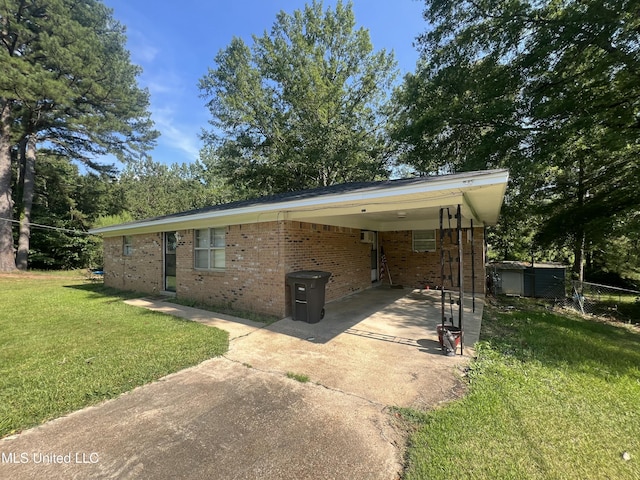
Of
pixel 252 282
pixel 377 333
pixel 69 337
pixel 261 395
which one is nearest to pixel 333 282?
pixel 252 282

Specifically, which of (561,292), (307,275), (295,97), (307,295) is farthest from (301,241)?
(295,97)

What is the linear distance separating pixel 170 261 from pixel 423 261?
8830mm

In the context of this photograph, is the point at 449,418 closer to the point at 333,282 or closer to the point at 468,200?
the point at 468,200

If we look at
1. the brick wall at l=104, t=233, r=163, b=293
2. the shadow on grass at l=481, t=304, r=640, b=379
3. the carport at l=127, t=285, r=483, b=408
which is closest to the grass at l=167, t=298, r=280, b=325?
the carport at l=127, t=285, r=483, b=408

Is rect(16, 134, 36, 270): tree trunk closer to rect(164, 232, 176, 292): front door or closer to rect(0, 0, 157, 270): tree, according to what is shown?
rect(0, 0, 157, 270): tree

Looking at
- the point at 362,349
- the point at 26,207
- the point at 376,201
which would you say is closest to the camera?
the point at 362,349

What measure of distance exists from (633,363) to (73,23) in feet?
81.4

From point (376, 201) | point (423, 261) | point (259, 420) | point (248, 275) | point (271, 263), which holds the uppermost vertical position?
point (376, 201)

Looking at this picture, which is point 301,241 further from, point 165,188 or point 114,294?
point 165,188

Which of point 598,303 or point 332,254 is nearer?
point 332,254

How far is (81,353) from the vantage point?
424cm

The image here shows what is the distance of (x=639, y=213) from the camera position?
1016 centimetres

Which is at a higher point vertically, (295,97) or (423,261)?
(295,97)

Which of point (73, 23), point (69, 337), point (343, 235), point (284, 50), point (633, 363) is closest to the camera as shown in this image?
point (633, 363)
